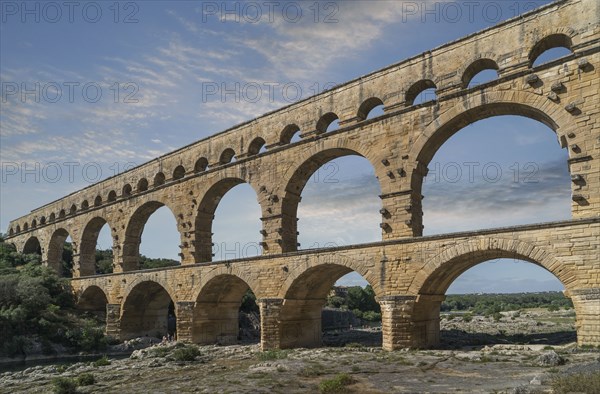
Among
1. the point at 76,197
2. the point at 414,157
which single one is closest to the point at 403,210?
the point at 414,157

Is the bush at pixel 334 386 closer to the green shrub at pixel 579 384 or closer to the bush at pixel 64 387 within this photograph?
the green shrub at pixel 579 384

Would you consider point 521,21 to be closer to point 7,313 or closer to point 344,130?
point 344,130

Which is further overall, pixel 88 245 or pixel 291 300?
pixel 88 245

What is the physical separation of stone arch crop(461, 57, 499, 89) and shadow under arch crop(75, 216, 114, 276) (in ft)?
85.5

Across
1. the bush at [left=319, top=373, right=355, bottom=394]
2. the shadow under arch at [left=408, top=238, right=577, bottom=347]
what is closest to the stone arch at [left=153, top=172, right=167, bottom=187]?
the shadow under arch at [left=408, top=238, right=577, bottom=347]

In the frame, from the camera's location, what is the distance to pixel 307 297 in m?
21.0

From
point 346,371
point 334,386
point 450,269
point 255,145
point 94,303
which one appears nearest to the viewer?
point 334,386

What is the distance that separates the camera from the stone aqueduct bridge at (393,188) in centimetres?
1442

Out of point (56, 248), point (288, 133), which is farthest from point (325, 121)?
point (56, 248)

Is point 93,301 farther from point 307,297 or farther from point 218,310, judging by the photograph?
point 307,297

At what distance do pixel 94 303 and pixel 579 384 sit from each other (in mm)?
31429

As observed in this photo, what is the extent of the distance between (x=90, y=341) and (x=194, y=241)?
7602mm

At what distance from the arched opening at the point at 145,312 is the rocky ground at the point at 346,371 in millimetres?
9626

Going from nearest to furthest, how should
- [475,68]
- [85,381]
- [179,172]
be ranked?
[85,381]
[475,68]
[179,172]
